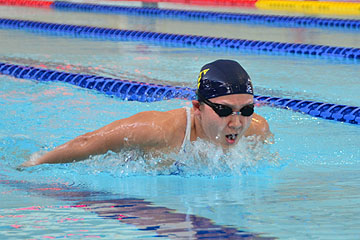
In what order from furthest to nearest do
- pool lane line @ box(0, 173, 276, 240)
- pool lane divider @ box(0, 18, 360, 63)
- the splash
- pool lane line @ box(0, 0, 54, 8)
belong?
1. pool lane line @ box(0, 0, 54, 8)
2. pool lane divider @ box(0, 18, 360, 63)
3. the splash
4. pool lane line @ box(0, 173, 276, 240)

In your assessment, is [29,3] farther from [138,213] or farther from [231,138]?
[138,213]

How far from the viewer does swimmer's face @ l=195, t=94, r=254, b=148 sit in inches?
115

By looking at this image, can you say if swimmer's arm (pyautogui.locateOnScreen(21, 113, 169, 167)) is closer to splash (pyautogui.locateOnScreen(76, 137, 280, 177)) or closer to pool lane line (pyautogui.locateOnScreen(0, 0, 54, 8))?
splash (pyautogui.locateOnScreen(76, 137, 280, 177))

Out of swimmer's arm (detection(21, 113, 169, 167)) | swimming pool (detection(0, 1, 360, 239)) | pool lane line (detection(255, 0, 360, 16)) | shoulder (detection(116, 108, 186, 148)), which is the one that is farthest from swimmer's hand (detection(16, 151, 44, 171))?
pool lane line (detection(255, 0, 360, 16))

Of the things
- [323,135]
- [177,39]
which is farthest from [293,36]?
[323,135]

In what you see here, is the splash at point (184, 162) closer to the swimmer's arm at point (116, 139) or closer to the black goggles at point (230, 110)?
the swimmer's arm at point (116, 139)

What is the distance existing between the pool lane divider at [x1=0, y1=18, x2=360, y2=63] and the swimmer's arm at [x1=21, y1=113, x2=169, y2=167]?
449cm

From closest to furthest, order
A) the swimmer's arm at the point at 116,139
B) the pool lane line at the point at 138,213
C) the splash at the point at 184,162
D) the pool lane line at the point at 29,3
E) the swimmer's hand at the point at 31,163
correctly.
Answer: the pool lane line at the point at 138,213 < the swimmer's arm at the point at 116,139 < the splash at the point at 184,162 < the swimmer's hand at the point at 31,163 < the pool lane line at the point at 29,3

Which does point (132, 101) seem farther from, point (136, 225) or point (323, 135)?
point (136, 225)

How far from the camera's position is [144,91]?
568cm

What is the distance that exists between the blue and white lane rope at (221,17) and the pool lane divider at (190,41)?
2.20 meters

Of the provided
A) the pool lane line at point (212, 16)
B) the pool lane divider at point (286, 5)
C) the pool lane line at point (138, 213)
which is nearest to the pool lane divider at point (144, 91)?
the pool lane line at point (138, 213)

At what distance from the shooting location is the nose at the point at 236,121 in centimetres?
290

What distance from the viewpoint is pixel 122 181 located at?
10.4 feet
